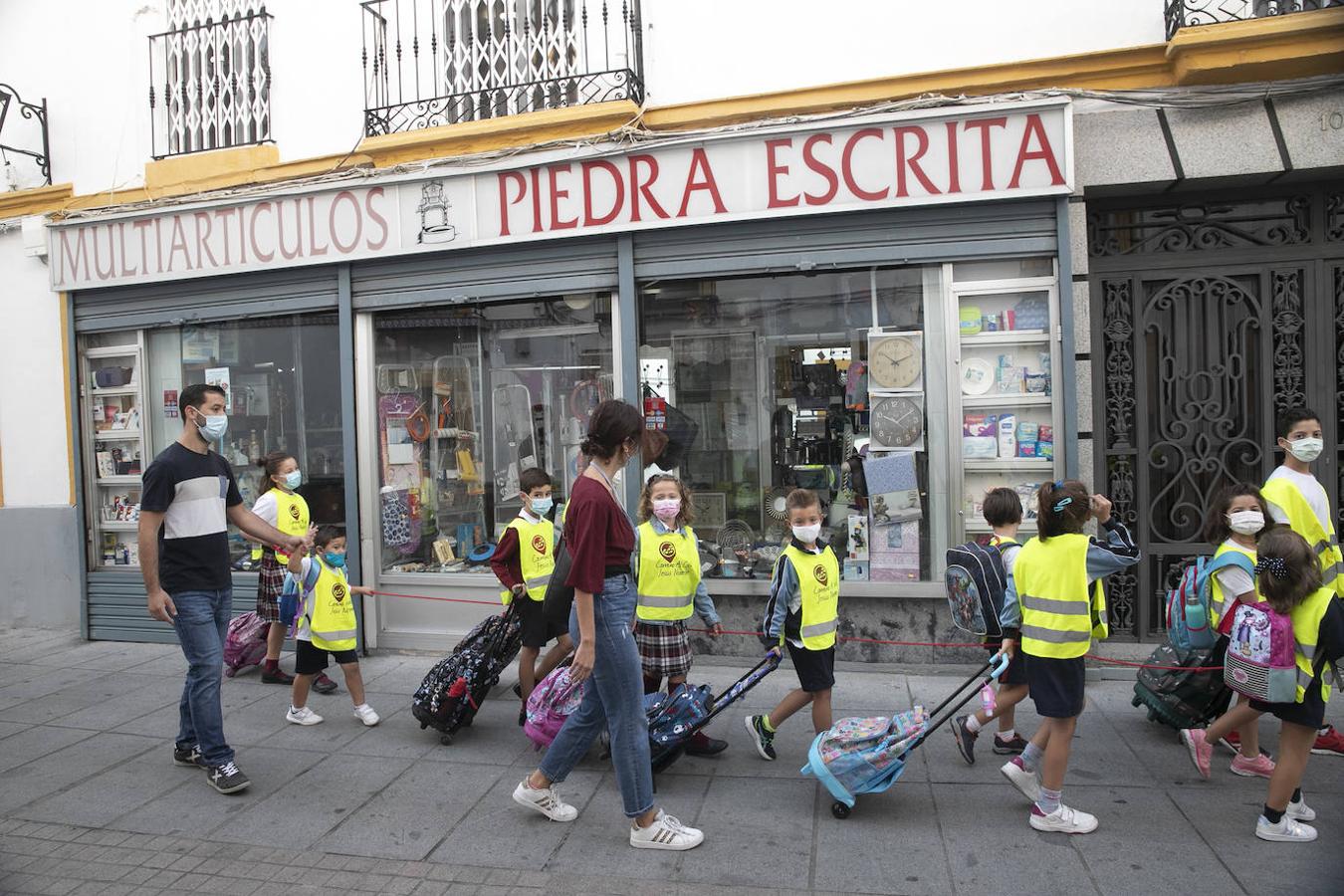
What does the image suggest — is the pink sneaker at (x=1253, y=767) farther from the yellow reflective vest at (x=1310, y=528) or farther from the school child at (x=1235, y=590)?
the yellow reflective vest at (x=1310, y=528)

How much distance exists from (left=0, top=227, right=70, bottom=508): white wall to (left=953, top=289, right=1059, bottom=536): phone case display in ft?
26.0

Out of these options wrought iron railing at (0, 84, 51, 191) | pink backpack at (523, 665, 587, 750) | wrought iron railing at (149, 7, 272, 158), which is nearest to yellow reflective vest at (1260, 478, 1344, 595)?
pink backpack at (523, 665, 587, 750)

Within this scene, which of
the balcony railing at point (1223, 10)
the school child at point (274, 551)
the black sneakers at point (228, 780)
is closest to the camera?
the black sneakers at point (228, 780)

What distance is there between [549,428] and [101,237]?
14.3ft

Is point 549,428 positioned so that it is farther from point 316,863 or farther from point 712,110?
point 316,863

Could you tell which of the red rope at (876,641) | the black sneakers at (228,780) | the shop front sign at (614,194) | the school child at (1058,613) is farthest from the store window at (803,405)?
the black sneakers at (228,780)

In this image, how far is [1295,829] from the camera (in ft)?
12.5

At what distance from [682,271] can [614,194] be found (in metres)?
0.75

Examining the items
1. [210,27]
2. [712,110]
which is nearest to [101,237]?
[210,27]

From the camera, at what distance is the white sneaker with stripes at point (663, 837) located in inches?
154

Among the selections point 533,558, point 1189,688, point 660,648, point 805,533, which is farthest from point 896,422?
point 533,558

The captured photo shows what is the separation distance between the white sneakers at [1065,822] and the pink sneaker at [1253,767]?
1113mm

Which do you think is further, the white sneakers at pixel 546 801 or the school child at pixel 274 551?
the school child at pixel 274 551

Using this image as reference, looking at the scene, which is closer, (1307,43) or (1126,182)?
(1307,43)
